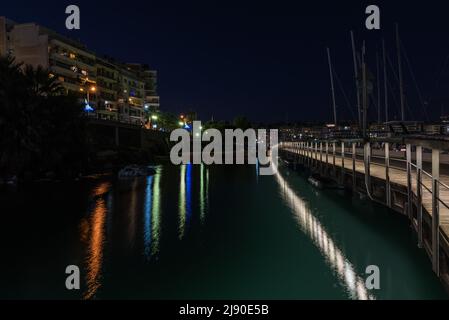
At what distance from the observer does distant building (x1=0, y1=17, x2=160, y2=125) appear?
8225cm

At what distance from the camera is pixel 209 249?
21.2 m

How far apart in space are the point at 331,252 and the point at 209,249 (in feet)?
19.5

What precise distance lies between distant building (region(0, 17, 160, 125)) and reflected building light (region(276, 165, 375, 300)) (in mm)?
46241

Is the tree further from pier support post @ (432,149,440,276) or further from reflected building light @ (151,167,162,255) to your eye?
pier support post @ (432,149,440,276)

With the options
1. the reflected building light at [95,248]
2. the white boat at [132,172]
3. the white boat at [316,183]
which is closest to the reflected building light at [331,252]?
the white boat at [316,183]

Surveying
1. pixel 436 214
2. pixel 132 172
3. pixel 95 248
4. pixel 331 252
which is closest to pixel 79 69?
pixel 132 172

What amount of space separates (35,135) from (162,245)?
35.2 m

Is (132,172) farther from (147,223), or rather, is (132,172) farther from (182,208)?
(147,223)

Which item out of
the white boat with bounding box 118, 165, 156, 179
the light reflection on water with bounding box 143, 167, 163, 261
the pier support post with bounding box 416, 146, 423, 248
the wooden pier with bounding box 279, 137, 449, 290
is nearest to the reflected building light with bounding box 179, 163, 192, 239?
the light reflection on water with bounding box 143, 167, 163, 261

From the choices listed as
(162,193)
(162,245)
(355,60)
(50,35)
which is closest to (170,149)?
(50,35)

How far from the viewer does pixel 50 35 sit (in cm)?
8531

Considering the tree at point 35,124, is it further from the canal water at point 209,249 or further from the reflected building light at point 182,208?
the reflected building light at point 182,208
